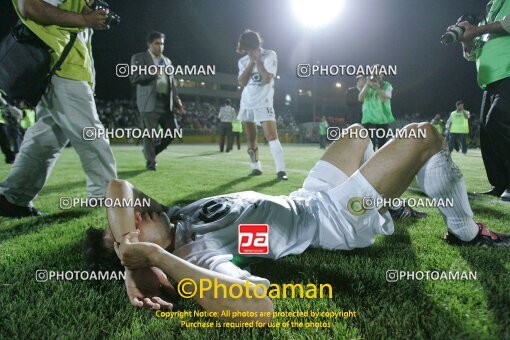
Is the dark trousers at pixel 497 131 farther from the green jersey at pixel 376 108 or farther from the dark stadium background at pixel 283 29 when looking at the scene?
the dark stadium background at pixel 283 29

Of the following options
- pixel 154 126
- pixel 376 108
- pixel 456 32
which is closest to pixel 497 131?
pixel 456 32

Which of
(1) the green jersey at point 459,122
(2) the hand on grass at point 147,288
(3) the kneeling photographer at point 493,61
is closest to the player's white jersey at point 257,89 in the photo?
(3) the kneeling photographer at point 493,61

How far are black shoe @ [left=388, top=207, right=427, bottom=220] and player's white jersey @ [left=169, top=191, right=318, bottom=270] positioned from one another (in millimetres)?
1182

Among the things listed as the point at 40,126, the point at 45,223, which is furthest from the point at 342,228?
the point at 40,126

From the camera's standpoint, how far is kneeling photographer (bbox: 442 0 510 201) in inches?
119

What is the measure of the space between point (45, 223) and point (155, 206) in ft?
4.87

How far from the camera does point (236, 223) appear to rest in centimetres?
161

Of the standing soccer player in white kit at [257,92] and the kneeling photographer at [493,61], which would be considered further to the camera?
the standing soccer player in white kit at [257,92]

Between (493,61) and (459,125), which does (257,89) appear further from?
(459,125)

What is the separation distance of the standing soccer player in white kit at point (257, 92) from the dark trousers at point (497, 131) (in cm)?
256

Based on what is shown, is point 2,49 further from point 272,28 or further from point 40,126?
point 272,28

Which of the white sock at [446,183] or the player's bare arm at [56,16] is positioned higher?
the player's bare arm at [56,16]

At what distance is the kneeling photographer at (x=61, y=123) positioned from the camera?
270cm

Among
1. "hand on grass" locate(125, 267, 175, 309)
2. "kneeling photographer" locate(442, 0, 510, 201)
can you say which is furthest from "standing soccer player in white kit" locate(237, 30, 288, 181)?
"hand on grass" locate(125, 267, 175, 309)
